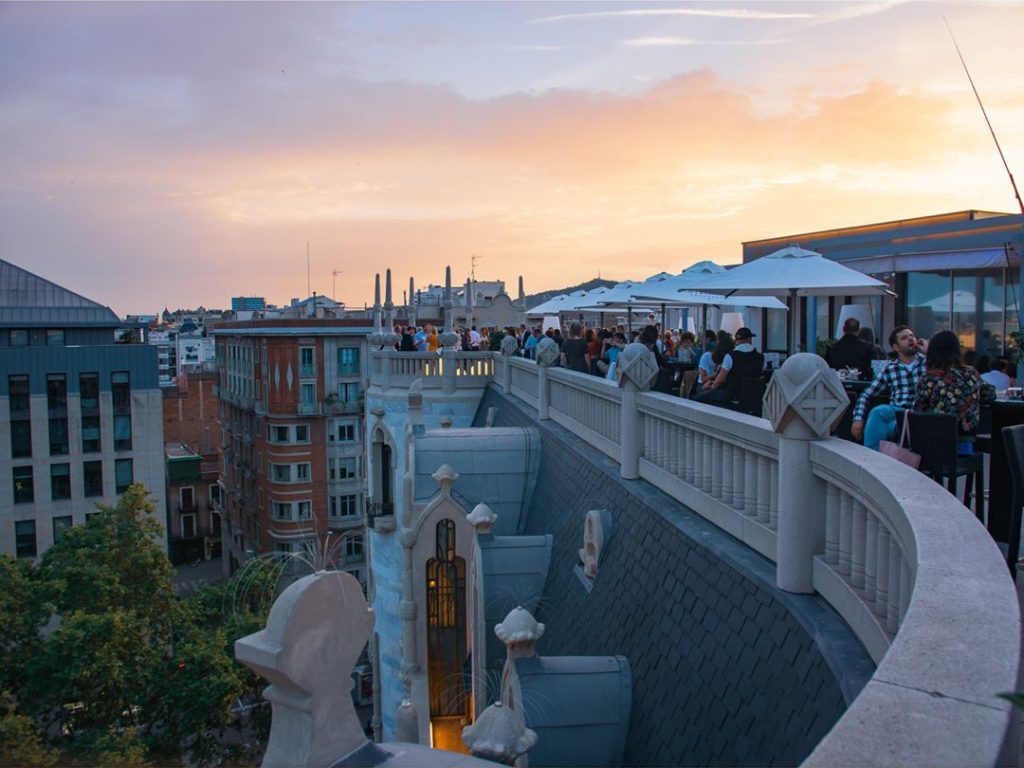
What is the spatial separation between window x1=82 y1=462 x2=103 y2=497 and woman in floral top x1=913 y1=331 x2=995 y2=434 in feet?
153

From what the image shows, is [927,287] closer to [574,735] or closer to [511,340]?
[511,340]

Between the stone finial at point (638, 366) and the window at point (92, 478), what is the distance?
146 feet

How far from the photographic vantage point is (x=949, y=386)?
607 centimetres

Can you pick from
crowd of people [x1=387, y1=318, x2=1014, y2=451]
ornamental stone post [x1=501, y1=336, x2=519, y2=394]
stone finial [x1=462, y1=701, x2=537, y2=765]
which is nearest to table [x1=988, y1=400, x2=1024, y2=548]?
crowd of people [x1=387, y1=318, x2=1014, y2=451]

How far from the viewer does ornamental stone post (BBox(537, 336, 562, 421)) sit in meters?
12.7

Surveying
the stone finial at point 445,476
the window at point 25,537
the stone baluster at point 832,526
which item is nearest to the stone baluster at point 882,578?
the stone baluster at point 832,526

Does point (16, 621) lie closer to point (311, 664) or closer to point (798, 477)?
point (311, 664)

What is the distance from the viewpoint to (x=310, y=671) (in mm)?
2873

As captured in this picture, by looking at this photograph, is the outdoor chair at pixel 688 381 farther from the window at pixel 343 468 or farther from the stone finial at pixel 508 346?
the window at pixel 343 468

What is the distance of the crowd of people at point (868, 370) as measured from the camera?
20.0 feet

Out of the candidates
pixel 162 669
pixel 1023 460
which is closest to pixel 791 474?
pixel 1023 460

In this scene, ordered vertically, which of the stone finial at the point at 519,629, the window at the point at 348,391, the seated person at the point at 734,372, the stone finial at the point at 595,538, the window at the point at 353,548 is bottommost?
the window at the point at 353,548

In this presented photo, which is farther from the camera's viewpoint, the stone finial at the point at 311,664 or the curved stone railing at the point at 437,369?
the curved stone railing at the point at 437,369

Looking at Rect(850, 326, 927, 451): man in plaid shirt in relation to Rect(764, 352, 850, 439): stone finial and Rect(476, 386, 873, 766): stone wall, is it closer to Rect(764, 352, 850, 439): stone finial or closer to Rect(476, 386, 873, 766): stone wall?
Rect(476, 386, 873, 766): stone wall
